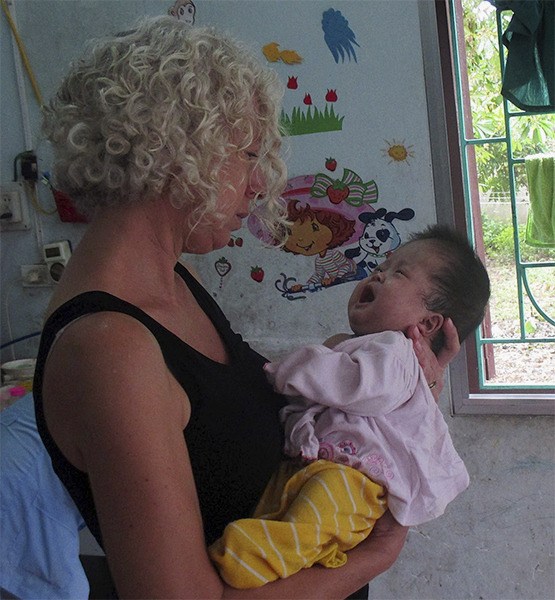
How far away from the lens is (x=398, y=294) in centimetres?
140

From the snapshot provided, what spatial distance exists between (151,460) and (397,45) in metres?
1.80

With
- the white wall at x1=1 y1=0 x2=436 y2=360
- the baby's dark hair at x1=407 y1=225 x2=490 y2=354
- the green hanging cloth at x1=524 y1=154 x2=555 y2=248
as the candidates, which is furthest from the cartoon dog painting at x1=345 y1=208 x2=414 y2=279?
the baby's dark hair at x1=407 y1=225 x2=490 y2=354

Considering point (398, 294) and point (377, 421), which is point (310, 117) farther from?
point (377, 421)

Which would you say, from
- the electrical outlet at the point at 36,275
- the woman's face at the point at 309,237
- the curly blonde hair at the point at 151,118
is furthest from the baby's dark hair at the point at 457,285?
the electrical outlet at the point at 36,275

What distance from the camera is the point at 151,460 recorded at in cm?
80

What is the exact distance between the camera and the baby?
3.33 ft

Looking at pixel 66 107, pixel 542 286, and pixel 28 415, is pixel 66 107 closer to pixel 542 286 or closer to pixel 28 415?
pixel 28 415

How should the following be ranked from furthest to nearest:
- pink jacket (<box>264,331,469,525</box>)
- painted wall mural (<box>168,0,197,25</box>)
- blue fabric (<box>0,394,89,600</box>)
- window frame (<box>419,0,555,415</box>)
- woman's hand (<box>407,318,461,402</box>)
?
painted wall mural (<box>168,0,197,25</box>) → window frame (<box>419,0,555,415</box>) → blue fabric (<box>0,394,89,600</box>) → woman's hand (<box>407,318,461,402</box>) → pink jacket (<box>264,331,469,525</box>)

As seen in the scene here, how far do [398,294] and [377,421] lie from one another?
0.29m

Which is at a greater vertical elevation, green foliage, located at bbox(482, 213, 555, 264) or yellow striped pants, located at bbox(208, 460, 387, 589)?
green foliage, located at bbox(482, 213, 555, 264)

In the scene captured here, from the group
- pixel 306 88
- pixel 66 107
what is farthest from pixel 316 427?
pixel 306 88

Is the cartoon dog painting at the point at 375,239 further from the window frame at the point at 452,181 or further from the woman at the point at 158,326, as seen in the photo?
the woman at the point at 158,326

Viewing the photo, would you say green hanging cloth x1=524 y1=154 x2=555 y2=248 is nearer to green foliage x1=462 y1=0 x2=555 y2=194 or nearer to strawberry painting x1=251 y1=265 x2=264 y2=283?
green foliage x1=462 y1=0 x2=555 y2=194

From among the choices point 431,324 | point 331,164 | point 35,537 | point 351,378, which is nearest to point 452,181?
point 331,164
